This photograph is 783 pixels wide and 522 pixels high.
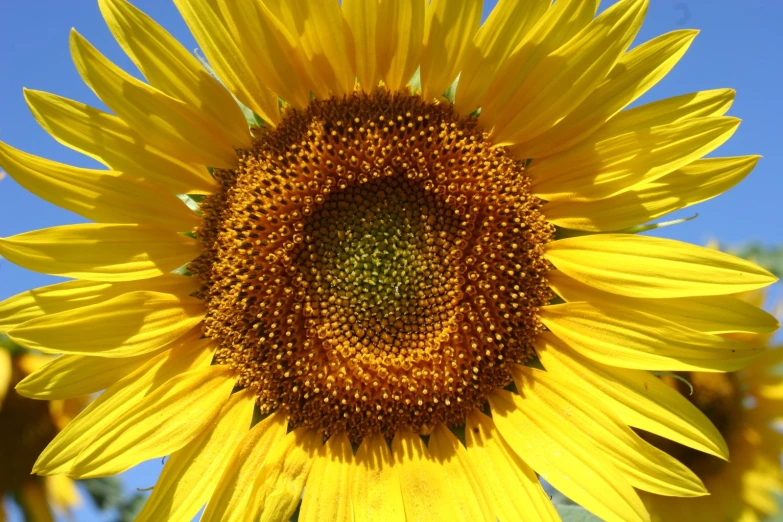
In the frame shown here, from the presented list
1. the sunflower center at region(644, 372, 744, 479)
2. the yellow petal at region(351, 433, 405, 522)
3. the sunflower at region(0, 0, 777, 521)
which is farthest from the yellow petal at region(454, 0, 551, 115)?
the sunflower center at region(644, 372, 744, 479)

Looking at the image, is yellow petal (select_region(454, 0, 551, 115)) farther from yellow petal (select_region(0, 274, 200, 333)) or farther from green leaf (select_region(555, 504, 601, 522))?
green leaf (select_region(555, 504, 601, 522))

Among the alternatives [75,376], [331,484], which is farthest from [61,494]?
[331,484]

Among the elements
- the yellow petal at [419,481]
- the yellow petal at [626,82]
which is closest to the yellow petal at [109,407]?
the yellow petal at [419,481]

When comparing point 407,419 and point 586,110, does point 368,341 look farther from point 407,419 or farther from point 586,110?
point 586,110

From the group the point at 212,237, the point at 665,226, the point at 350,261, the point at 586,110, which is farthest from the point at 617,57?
the point at 212,237

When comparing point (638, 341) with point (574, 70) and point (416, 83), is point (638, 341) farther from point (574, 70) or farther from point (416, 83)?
point (416, 83)
